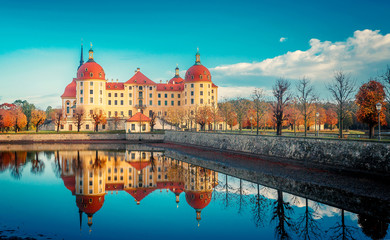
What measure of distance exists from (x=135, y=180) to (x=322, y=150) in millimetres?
12426

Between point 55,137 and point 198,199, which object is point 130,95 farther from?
point 198,199

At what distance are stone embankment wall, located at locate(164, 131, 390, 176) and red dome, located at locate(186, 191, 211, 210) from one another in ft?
28.2

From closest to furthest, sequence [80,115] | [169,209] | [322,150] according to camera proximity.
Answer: [169,209], [322,150], [80,115]

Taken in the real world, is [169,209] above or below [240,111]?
below

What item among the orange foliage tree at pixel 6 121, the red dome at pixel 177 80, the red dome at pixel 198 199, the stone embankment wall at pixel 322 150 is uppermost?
the red dome at pixel 177 80

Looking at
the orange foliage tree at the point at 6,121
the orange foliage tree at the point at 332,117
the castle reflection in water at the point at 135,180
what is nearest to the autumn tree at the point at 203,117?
the orange foliage tree at the point at 332,117

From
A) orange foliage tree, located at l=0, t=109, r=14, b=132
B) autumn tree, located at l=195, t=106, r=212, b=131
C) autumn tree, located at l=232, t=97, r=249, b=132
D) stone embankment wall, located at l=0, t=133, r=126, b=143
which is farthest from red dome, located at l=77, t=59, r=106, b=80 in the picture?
autumn tree, located at l=232, t=97, r=249, b=132

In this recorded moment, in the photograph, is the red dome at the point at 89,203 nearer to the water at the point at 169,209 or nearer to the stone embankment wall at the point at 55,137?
the water at the point at 169,209

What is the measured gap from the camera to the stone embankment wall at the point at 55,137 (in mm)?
45312

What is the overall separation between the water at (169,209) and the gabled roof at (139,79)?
A: 43544 millimetres

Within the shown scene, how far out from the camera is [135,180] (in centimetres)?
1881

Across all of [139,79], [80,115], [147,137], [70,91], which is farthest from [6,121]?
[139,79]

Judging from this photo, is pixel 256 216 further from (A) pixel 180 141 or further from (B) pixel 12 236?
(A) pixel 180 141

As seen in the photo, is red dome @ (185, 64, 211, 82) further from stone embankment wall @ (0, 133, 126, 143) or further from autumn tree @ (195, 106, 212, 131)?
stone embankment wall @ (0, 133, 126, 143)
